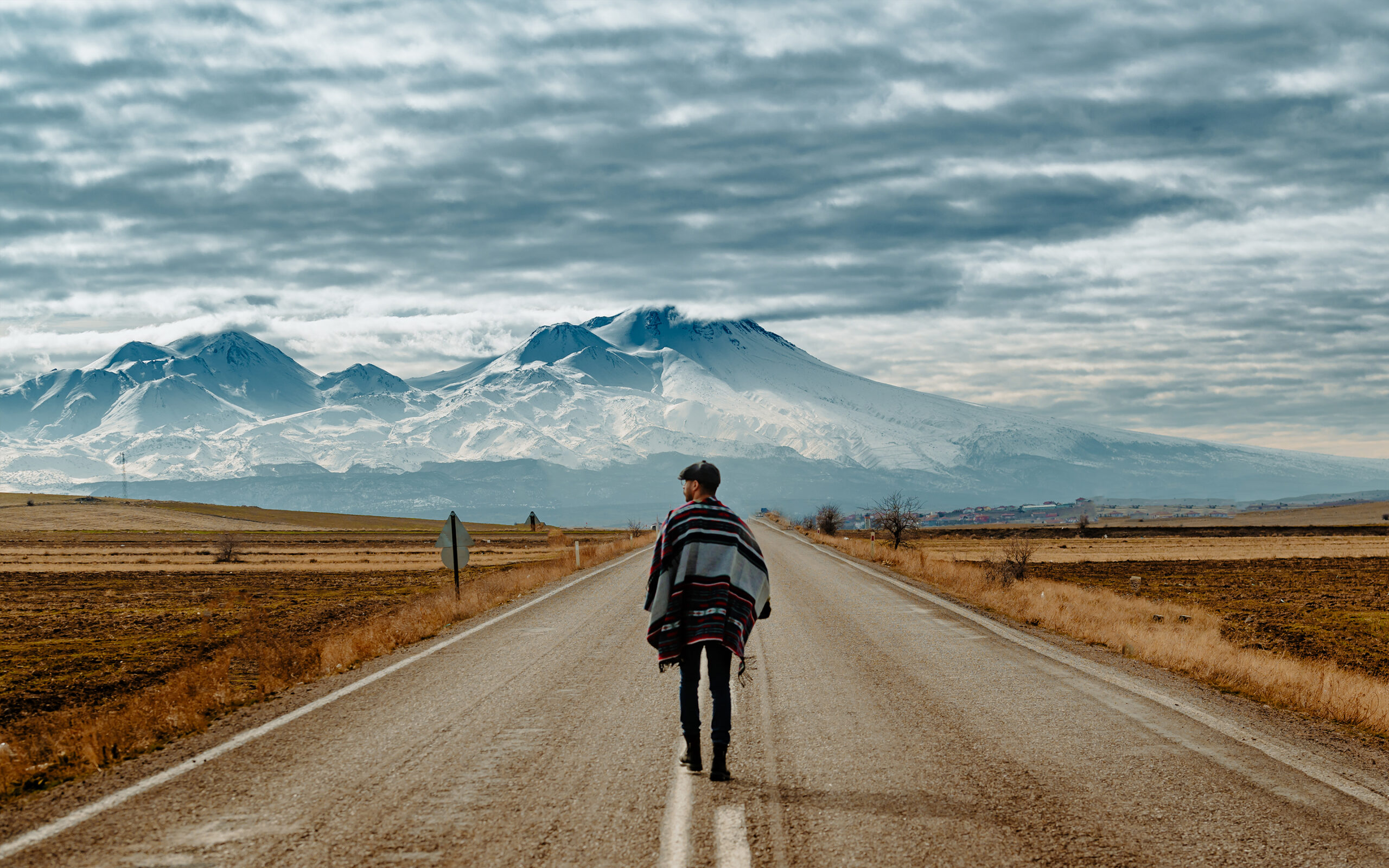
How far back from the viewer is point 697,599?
671cm

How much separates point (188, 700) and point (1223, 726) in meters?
9.62

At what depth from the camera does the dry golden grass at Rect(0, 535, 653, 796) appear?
7543 millimetres

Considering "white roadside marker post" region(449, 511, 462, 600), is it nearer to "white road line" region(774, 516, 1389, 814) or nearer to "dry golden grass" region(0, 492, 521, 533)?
"white road line" region(774, 516, 1389, 814)

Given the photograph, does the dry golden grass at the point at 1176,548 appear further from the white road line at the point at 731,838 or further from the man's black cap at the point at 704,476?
the white road line at the point at 731,838

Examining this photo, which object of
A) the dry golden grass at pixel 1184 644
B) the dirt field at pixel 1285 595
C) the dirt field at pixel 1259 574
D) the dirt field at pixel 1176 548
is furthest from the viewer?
the dirt field at pixel 1176 548

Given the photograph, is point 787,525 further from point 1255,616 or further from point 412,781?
point 412,781

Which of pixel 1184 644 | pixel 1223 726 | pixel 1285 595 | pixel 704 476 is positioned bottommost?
pixel 1285 595

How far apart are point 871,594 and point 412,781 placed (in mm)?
16788

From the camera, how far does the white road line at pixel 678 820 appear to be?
5.05m

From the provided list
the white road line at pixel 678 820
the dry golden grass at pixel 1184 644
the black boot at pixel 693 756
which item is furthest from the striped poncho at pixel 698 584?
the dry golden grass at pixel 1184 644

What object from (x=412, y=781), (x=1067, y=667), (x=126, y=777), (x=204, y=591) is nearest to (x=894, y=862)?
(x=412, y=781)

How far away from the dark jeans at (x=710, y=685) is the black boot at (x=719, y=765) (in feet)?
0.26

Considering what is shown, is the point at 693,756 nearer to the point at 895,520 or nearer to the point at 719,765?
the point at 719,765

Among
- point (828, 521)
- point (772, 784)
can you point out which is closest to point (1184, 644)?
point (772, 784)
